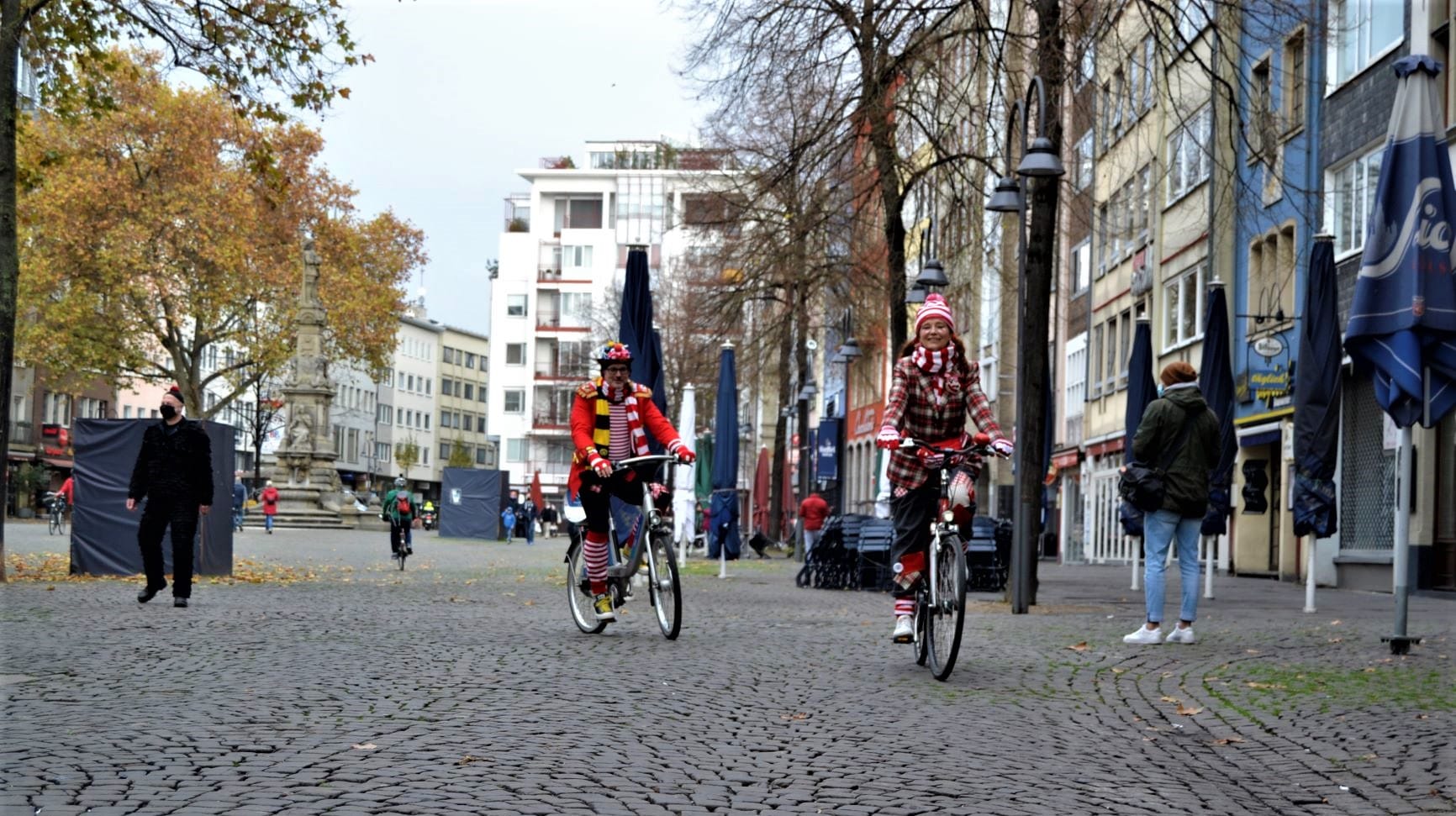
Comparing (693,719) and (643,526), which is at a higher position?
(643,526)

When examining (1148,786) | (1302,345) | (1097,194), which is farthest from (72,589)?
(1097,194)

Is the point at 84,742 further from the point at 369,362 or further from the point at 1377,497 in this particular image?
the point at 369,362

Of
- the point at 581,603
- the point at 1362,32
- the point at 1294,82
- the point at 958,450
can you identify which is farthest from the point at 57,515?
the point at 958,450

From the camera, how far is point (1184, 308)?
43.2 metres

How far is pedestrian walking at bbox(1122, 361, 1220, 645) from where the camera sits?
14203mm

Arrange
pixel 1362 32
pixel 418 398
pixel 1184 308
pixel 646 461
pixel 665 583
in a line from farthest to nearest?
pixel 418 398, pixel 1184 308, pixel 1362 32, pixel 665 583, pixel 646 461

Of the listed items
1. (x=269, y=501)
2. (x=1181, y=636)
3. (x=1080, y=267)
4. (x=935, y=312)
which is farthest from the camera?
(x=269, y=501)

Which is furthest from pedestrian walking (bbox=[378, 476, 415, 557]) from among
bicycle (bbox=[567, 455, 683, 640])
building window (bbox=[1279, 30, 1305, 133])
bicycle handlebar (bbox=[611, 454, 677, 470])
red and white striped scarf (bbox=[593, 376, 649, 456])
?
bicycle handlebar (bbox=[611, 454, 677, 470])

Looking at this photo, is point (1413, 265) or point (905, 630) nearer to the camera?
point (905, 630)

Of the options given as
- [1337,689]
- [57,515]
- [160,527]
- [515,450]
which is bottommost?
[1337,689]

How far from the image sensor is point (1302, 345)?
65.0 ft

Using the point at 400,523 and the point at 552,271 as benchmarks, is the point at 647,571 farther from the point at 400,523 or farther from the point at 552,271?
the point at 552,271

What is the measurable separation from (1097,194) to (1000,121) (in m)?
29.1

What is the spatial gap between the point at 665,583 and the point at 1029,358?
25.7 feet
